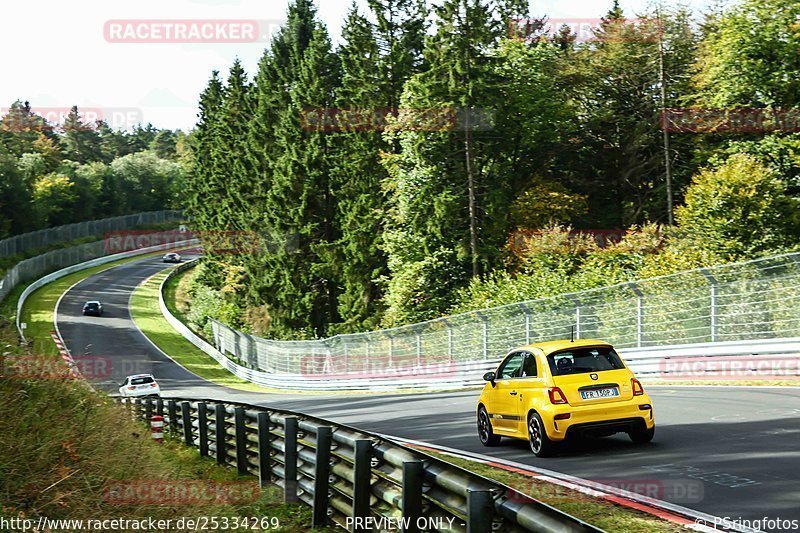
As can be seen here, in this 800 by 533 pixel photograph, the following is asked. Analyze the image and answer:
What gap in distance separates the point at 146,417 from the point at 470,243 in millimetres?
30273

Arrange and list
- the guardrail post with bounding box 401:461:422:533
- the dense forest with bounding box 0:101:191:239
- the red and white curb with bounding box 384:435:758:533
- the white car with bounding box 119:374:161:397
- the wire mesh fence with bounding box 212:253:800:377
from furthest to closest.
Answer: the dense forest with bounding box 0:101:191:239 < the white car with bounding box 119:374:161:397 < the wire mesh fence with bounding box 212:253:800:377 < the red and white curb with bounding box 384:435:758:533 < the guardrail post with bounding box 401:461:422:533

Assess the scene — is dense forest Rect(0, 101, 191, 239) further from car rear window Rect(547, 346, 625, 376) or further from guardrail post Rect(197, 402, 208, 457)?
car rear window Rect(547, 346, 625, 376)

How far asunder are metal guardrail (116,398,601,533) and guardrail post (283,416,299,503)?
0.04 ft

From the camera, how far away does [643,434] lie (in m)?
12.9

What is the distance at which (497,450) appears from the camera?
14297 millimetres

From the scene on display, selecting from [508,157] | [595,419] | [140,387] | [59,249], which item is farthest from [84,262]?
[595,419]

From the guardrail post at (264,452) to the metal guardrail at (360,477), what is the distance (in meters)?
0.01

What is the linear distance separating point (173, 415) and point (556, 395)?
1143 cm

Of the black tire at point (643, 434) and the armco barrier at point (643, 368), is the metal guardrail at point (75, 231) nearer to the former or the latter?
the armco barrier at point (643, 368)

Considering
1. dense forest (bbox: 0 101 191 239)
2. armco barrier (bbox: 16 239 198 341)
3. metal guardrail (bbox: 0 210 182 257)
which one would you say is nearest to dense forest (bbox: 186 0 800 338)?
armco barrier (bbox: 16 239 198 341)

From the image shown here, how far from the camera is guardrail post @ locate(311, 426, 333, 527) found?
31.5ft

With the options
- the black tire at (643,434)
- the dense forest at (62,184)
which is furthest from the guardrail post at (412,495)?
the dense forest at (62,184)

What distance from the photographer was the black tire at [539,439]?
12867 mm

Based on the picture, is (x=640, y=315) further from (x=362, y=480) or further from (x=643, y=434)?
(x=362, y=480)
